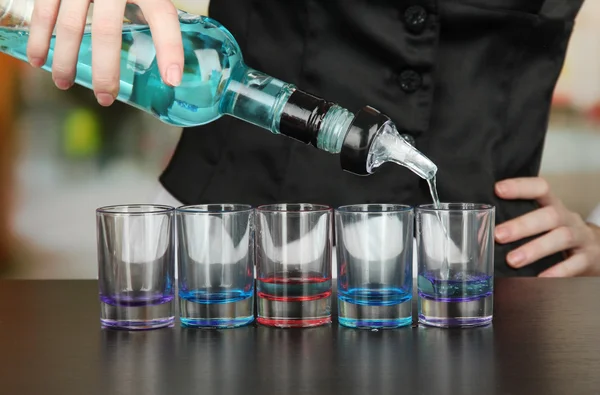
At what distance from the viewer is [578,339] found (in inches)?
30.9

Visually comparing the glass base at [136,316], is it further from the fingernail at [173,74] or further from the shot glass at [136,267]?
the fingernail at [173,74]

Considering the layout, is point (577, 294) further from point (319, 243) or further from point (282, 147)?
point (282, 147)

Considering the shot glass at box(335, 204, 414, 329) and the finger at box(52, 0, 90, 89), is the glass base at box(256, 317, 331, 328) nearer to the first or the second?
the shot glass at box(335, 204, 414, 329)

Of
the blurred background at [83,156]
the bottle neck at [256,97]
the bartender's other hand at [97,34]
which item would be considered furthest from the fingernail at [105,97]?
the blurred background at [83,156]

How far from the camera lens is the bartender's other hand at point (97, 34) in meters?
0.90

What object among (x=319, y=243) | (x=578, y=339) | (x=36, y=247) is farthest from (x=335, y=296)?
(x=36, y=247)

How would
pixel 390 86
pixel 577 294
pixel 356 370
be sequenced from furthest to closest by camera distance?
1. pixel 390 86
2. pixel 577 294
3. pixel 356 370

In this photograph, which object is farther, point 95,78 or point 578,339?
point 95,78

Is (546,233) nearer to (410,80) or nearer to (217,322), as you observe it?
(410,80)

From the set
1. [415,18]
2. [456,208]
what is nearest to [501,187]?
[415,18]

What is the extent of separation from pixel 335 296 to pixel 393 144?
22 centimetres

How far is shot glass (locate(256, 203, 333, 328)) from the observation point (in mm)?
834

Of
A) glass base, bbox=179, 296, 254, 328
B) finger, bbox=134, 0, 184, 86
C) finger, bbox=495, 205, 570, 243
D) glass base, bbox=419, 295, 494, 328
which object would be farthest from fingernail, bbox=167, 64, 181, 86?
finger, bbox=495, 205, 570, 243

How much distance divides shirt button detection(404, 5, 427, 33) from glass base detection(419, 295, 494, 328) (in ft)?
2.13
